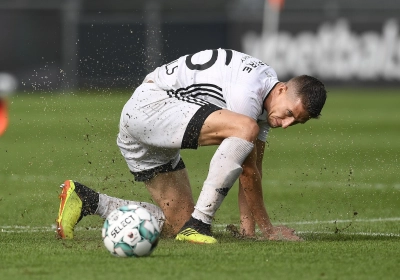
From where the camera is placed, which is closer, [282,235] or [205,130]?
[205,130]

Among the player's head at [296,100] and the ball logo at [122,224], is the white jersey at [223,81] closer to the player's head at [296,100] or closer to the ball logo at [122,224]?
the player's head at [296,100]

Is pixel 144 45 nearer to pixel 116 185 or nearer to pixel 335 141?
pixel 335 141

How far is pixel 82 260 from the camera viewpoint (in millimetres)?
5590

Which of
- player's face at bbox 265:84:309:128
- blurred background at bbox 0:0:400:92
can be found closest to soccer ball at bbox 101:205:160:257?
player's face at bbox 265:84:309:128

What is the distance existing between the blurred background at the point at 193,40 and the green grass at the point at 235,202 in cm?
475

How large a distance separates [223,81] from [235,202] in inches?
119

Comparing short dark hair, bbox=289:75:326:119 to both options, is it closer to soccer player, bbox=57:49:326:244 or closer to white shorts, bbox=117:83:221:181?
soccer player, bbox=57:49:326:244

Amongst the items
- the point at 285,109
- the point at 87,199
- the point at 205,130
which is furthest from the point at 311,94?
the point at 87,199

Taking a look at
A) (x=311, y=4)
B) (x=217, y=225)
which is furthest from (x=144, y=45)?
(x=217, y=225)

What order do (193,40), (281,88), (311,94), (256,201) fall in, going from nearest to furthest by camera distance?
(311,94)
(281,88)
(256,201)
(193,40)

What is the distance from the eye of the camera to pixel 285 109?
21.1 ft

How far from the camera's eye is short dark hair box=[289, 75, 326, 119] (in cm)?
633

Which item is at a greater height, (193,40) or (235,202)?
(235,202)

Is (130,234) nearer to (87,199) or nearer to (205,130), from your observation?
(205,130)
